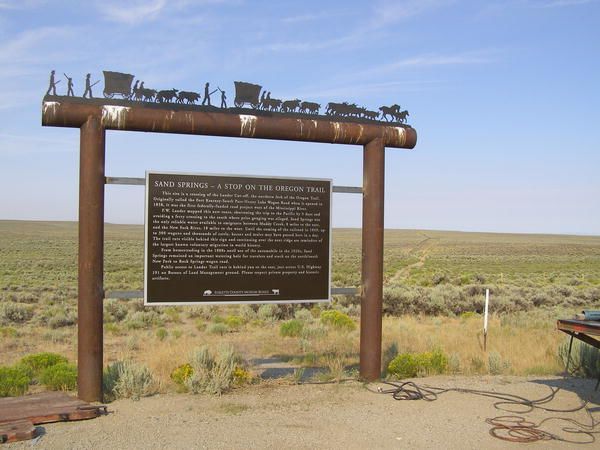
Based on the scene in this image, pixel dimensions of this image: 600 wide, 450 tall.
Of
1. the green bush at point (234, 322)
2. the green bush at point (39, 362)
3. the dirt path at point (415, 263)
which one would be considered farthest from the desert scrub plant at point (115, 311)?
the dirt path at point (415, 263)

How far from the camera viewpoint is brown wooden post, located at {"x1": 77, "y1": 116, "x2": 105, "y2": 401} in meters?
7.34

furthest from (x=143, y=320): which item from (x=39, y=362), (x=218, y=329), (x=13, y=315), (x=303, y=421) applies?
(x=303, y=421)

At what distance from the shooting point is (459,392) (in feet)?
26.3

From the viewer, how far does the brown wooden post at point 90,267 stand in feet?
24.1

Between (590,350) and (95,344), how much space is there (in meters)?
6.71

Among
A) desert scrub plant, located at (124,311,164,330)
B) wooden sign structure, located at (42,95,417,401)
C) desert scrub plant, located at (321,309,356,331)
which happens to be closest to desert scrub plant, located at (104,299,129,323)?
desert scrub plant, located at (124,311,164,330)

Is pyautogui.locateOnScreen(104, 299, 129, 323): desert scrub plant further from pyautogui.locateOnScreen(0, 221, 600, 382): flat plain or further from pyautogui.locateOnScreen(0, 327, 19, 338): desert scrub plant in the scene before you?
pyautogui.locateOnScreen(0, 327, 19, 338): desert scrub plant

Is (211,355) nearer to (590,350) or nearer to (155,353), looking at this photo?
(155,353)

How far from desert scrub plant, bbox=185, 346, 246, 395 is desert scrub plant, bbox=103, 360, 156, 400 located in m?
0.47

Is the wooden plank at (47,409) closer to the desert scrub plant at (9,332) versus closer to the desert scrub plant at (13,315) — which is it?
the desert scrub plant at (9,332)

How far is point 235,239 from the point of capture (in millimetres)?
7988

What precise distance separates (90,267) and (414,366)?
453 cm

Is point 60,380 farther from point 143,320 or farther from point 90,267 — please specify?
point 143,320

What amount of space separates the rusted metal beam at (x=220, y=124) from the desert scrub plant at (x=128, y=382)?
2801 mm
